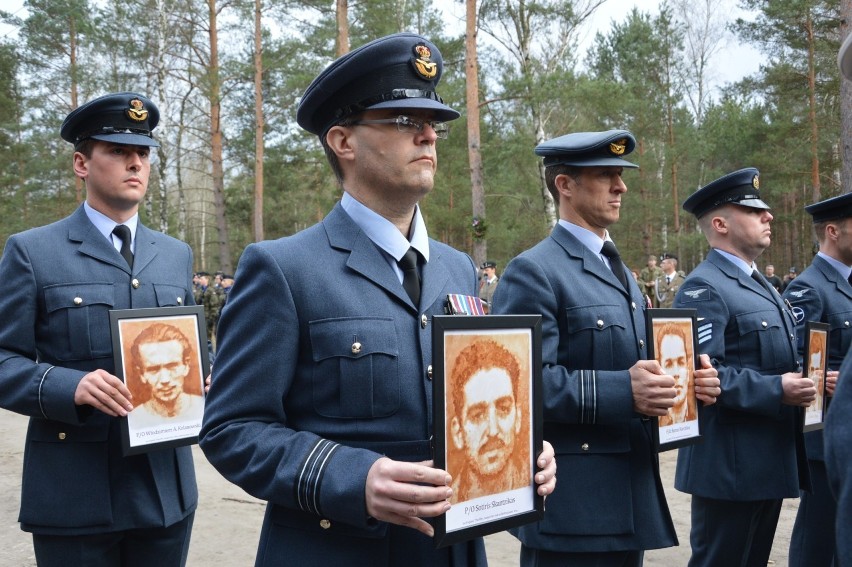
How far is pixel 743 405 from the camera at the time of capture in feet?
11.4

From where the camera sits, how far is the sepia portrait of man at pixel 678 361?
290 centimetres

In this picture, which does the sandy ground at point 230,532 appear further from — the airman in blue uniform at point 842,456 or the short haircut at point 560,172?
the airman in blue uniform at point 842,456

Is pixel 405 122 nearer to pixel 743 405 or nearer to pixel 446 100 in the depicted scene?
pixel 743 405

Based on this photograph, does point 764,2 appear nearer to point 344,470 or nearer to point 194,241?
point 344,470

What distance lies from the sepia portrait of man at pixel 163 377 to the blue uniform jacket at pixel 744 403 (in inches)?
88.9

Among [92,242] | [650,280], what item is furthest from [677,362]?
[650,280]

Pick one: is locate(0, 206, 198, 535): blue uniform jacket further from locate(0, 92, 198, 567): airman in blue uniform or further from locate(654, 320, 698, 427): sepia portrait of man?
locate(654, 320, 698, 427): sepia portrait of man

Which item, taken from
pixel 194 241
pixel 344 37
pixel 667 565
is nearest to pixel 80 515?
pixel 667 565

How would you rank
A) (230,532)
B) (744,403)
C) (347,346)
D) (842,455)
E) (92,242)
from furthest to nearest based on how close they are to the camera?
(230,532)
(744,403)
(92,242)
(347,346)
(842,455)

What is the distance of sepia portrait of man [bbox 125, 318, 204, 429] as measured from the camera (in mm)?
2656

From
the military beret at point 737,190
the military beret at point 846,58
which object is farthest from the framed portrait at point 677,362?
the military beret at point 846,58

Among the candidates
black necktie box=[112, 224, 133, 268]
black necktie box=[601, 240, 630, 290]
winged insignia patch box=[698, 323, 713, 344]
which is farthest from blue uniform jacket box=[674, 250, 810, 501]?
black necktie box=[112, 224, 133, 268]

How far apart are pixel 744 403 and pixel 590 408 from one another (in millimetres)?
1125

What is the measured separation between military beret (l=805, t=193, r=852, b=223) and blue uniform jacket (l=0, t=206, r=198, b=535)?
3781 mm
